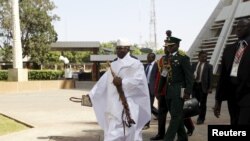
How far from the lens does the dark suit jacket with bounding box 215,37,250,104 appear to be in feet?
18.3

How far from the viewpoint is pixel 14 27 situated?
28781 millimetres

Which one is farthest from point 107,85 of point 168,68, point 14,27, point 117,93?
point 14,27

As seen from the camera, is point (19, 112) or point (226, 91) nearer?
point (226, 91)

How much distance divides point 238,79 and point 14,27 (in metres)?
24.4

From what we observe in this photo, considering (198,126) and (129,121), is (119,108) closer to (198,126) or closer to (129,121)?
(129,121)

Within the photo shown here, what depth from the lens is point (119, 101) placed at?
23.8 feet

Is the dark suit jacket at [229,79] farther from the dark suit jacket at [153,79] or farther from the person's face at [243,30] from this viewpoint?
the dark suit jacket at [153,79]

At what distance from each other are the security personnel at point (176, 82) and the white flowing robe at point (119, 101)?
2.94 ft

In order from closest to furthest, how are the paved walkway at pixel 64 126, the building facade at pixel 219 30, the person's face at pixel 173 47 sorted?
the person's face at pixel 173 47 → the paved walkway at pixel 64 126 → the building facade at pixel 219 30

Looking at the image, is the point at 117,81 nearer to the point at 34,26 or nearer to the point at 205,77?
the point at 205,77

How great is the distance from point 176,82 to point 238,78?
2960mm

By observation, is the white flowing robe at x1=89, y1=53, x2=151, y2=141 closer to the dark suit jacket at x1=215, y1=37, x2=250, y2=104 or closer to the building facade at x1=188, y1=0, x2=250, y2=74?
the dark suit jacket at x1=215, y1=37, x2=250, y2=104

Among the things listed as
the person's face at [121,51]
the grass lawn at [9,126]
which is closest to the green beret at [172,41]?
the person's face at [121,51]

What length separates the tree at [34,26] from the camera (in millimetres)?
47625
